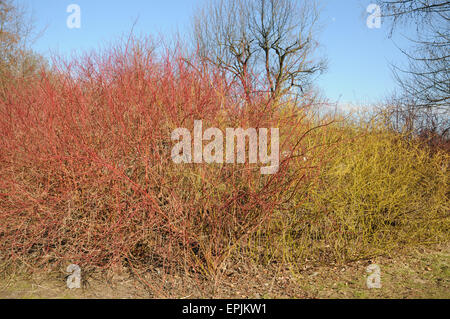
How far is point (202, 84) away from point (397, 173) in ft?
8.87

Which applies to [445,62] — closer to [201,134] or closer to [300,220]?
[300,220]

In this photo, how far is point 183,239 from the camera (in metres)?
3.33

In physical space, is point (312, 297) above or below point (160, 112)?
below

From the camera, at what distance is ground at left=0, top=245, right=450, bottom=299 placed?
3.25m

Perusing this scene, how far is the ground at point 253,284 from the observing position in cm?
325

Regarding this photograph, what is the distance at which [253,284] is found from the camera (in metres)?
3.44

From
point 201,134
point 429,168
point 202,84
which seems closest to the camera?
point 201,134

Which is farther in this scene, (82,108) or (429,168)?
(429,168)

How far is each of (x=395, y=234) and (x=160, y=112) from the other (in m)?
3.15
